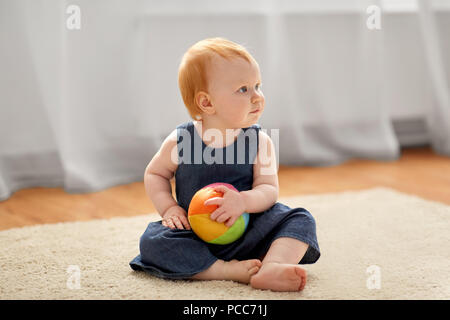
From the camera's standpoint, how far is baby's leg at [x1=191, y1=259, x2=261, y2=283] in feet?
3.15

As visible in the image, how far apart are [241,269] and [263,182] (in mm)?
182

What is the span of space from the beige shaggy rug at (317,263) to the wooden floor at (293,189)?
5.3 inches

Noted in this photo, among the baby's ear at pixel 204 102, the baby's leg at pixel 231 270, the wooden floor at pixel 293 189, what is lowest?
the wooden floor at pixel 293 189

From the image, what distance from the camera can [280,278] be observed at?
3.02 ft

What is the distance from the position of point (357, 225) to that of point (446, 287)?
40 centimetres

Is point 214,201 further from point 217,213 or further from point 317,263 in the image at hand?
point 317,263

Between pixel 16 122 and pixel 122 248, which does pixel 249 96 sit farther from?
pixel 16 122

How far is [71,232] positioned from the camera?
4.23 feet

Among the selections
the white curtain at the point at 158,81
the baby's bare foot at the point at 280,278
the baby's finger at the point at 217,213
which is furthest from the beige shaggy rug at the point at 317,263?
the white curtain at the point at 158,81

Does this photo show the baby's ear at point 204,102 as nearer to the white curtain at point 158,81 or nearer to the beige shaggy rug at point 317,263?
the beige shaggy rug at point 317,263

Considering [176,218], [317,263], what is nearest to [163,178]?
[176,218]

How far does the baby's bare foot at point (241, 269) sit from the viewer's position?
96cm

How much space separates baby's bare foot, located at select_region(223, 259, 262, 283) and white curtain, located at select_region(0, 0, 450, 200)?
0.88 meters
